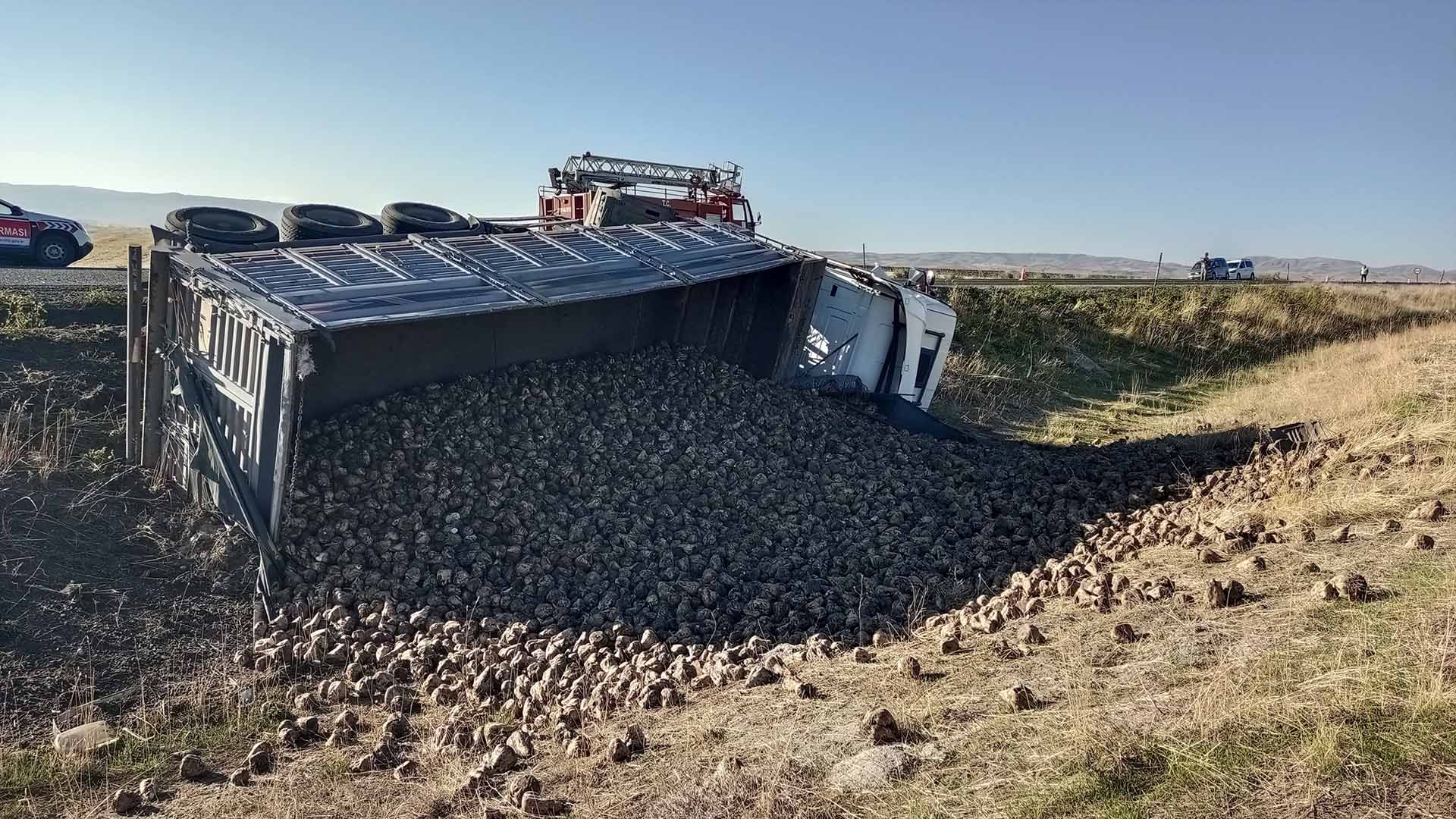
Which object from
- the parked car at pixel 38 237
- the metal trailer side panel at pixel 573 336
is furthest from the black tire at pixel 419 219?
the parked car at pixel 38 237

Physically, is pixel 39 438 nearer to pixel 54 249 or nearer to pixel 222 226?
pixel 222 226

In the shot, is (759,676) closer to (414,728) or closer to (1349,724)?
(414,728)

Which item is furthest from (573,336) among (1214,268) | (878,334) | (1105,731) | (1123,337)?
(1214,268)

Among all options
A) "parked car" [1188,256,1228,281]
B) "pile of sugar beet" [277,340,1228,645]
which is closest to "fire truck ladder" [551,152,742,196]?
"pile of sugar beet" [277,340,1228,645]

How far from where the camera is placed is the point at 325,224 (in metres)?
10.3

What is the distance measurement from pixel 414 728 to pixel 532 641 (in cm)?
94

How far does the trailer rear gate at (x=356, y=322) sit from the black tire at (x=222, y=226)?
3.26 feet

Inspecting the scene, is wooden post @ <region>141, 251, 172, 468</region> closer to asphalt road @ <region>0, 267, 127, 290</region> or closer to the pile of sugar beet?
the pile of sugar beet

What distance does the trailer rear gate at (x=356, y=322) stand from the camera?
21.2 feet

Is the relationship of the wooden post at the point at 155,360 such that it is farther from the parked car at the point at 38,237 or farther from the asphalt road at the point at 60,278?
the parked car at the point at 38,237

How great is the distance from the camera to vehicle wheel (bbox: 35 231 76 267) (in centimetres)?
1483

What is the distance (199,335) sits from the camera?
720 cm

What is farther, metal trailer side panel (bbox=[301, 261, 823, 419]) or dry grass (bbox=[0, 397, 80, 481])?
metal trailer side panel (bbox=[301, 261, 823, 419])

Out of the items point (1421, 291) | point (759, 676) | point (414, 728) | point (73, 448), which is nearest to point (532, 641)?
point (414, 728)
